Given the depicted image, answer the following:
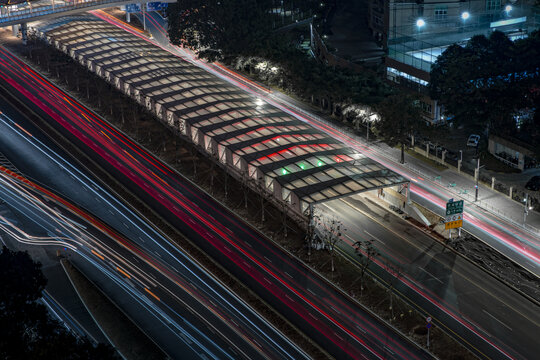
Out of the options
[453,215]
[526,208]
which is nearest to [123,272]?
[453,215]

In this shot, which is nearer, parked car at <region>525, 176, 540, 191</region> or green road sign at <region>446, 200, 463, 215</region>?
green road sign at <region>446, 200, 463, 215</region>

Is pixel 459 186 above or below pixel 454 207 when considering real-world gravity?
below

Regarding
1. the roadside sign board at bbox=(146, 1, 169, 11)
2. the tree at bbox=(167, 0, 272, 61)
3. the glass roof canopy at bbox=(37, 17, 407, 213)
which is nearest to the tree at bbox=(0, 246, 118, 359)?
the glass roof canopy at bbox=(37, 17, 407, 213)

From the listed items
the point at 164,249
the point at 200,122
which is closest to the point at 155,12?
the point at 200,122

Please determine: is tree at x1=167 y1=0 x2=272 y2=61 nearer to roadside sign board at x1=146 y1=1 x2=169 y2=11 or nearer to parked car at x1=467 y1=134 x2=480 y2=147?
roadside sign board at x1=146 y1=1 x2=169 y2=11

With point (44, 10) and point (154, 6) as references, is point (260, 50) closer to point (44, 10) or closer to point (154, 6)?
point (154, 6)

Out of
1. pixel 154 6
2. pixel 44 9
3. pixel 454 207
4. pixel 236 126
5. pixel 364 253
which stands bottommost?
pixel 364 253
